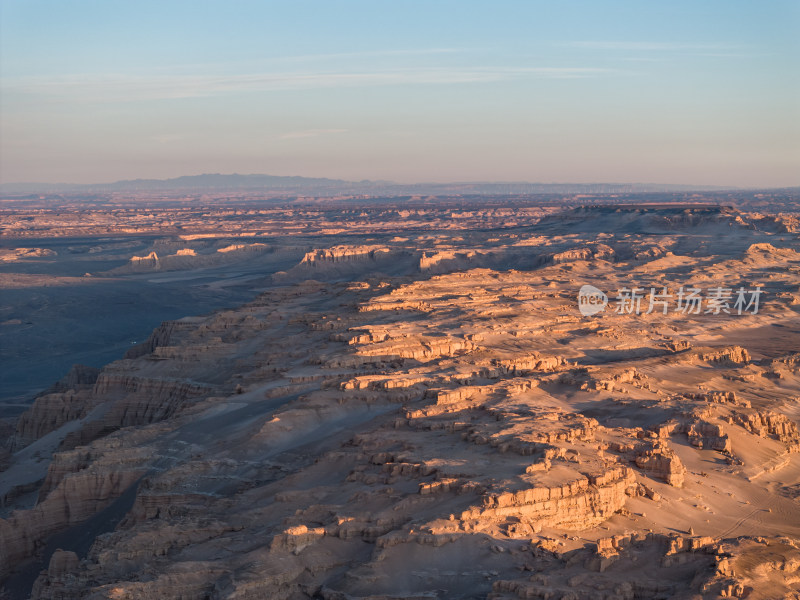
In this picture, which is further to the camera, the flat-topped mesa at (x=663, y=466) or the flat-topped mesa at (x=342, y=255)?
the flat-topped mesa at (x=342, y=255)

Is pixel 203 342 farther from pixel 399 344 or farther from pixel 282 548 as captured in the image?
pixel 282 548

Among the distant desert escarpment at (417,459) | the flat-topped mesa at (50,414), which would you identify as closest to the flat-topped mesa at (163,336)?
the distant desert escarpment at (417,459)

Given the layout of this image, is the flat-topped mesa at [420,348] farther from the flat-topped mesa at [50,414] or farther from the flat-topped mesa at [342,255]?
the flat-topped mesa at [342,255]

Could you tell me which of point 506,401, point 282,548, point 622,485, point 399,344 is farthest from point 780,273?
point 282,548

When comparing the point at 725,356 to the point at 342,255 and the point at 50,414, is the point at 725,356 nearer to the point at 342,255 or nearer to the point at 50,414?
the point at 50,414

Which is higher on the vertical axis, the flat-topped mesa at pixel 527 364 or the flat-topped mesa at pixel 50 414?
the flat-topped mesa at pixel 527 364

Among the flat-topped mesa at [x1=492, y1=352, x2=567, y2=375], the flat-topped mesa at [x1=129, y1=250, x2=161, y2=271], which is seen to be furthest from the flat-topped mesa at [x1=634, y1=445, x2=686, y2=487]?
the flat-topped mesa at [x1=129, y1=250, x2=161, y2=271]
